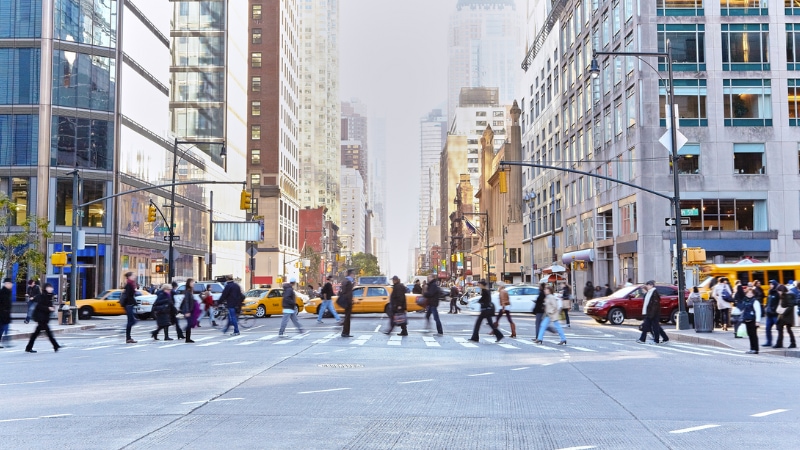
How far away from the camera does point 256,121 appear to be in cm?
11300

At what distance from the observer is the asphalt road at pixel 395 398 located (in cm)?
861

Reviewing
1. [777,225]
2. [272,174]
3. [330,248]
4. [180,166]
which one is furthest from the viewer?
[330,248]

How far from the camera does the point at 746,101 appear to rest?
2031 inches

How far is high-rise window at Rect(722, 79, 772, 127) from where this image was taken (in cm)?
5141

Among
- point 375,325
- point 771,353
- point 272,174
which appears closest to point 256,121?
point 272,174

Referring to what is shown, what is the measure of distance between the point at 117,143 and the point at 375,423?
162 feet

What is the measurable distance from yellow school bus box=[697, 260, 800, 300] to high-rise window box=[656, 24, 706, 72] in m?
18.3

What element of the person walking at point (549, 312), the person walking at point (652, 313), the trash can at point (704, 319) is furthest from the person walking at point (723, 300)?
the person walking at point (549, 312)

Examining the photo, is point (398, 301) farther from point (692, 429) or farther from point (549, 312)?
point (692, 429)

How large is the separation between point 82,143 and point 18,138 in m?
3.80

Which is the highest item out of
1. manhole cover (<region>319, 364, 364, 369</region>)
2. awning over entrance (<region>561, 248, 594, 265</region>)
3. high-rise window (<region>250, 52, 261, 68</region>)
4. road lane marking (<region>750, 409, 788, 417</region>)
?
high-rise window (<region>250, 52, 261, 68</region>)

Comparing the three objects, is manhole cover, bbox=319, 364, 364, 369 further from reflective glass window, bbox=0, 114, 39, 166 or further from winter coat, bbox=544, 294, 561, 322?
reflective glass window, bbox=0, 114, 39, 166

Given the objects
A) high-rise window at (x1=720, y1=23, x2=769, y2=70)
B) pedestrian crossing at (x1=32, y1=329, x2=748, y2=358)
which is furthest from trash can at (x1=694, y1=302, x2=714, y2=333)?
high-rise window at (x1=720, y1=23, x2=769, y2=70)

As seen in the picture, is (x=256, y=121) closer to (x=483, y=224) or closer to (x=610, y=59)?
(x=483, y=224)
